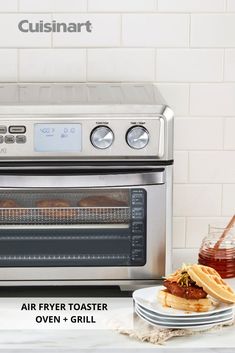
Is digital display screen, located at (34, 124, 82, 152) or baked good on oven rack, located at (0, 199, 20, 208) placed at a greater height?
digital display screen, located at (34, 124, 82, 152)

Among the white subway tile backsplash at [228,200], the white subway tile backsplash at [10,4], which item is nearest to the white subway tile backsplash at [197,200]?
the white subway tile backsplash at [228,200]

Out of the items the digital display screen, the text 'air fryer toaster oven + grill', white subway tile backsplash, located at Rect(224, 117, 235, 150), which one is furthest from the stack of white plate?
white subway tile backsplash, located at Rect(224, 117, 235, 150)

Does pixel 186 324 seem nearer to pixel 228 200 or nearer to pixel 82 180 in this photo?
pixel 82 180

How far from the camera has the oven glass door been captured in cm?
222

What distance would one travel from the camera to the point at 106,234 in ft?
7.34

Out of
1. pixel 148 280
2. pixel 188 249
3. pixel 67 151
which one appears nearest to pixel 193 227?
pixel 188 249

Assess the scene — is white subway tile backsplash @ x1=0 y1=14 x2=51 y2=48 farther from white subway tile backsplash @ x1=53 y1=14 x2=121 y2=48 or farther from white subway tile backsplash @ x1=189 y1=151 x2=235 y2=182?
white subway tile backsplash @ x1=189 y1=151 x2=235 y2=182

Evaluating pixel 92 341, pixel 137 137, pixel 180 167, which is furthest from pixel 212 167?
pixel 92 341

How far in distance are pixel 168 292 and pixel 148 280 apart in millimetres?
143

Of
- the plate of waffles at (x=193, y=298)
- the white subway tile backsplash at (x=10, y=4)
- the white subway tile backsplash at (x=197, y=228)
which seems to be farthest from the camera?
the white subway tile backsplash at (x=197, y=228)

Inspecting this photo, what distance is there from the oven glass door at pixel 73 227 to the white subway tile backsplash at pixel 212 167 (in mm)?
457

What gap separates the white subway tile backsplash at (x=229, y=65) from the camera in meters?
2.59

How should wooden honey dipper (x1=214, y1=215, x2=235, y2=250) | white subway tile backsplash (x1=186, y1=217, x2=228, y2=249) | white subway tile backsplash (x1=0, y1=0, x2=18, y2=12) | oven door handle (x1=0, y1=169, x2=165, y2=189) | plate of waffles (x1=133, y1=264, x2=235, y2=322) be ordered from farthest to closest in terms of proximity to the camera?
white subway tile backsplash (x1=186, y1=217, x2=228, y2=249) < white subway tile backsplash (x1=0, y1=0, x2=18, y2=12) < wooden honey dipper (x1=214, y1=215, x2=235, y2=250) < oven door handle (x1=0, y1=169, x2=165, y2=189) < plate of waffles (x1=133, y1=264, x2=235, y2=322)

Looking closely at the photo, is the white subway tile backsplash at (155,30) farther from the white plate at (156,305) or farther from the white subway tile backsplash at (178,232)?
the white plate at (156,305)
